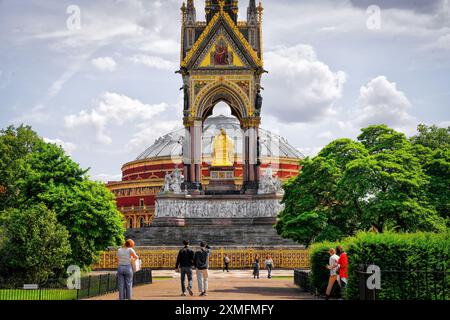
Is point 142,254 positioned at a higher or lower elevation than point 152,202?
lower

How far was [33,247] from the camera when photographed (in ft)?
99.8

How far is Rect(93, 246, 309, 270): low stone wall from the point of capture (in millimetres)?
46531

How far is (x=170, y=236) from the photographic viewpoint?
176ft

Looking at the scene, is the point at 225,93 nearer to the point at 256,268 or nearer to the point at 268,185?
the point at 268,185

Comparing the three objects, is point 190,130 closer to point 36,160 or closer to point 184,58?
point 184,58

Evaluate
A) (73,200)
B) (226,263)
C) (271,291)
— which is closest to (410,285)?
(271,291)

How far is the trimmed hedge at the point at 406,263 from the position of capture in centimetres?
1820

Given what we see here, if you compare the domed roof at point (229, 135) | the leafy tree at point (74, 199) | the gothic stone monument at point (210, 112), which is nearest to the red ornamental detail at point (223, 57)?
the gothic stone monument at point (210, 112)

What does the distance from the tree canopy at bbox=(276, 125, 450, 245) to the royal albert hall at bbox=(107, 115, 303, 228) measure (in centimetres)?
4564

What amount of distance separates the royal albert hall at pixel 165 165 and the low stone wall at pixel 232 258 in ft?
123

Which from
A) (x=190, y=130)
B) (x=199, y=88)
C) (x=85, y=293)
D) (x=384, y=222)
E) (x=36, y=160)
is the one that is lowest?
(x=85, y=293)

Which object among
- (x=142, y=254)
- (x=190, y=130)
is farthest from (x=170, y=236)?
(x=190, y=130)

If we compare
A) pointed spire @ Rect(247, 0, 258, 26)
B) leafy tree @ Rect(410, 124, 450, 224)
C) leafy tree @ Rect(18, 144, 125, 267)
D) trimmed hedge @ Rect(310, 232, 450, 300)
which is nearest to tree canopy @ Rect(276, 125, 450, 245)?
leafy tree @ Rect(410, 124, 450, 224)
